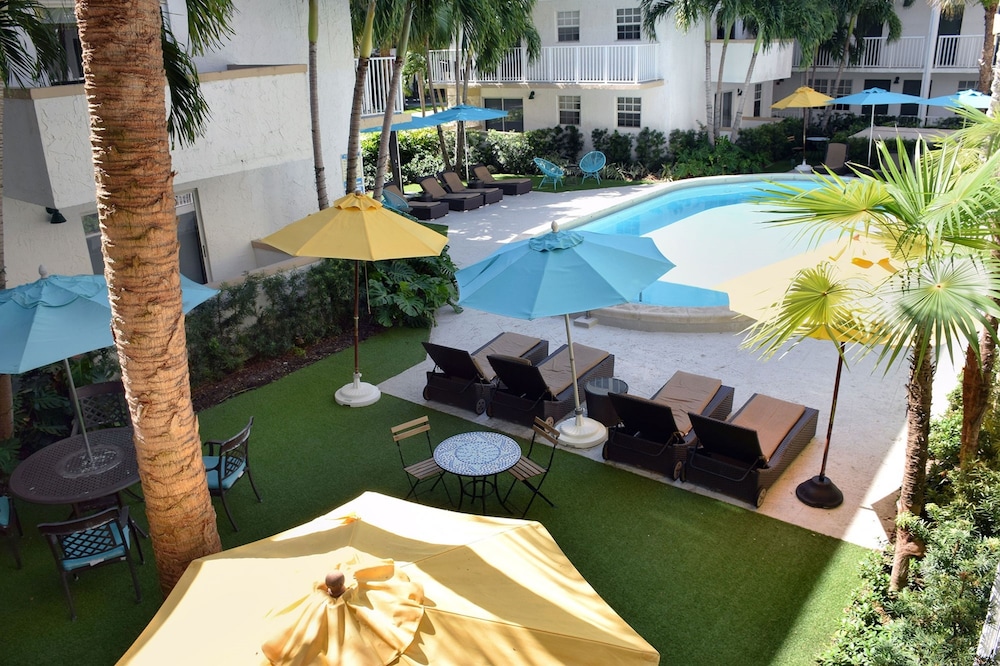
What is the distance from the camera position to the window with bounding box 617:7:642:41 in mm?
29891

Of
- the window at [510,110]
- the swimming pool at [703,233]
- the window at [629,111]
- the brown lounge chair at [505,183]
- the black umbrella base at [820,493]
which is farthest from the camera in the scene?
the window at [510,110]

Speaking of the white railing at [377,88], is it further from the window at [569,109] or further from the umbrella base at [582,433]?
→ the window at [569,109]

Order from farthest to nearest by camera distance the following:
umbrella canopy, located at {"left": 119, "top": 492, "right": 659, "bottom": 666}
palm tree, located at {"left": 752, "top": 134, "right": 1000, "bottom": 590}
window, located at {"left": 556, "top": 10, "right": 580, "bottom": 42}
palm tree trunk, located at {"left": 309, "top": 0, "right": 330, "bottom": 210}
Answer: window, located at {"left": 556, "top": 10, "right": 580, "bottom": 42}, palm tree trunk, located at {"left": 309, "top": 0, "right": 330, "bottom": 210}, palm tree, located at {"left": 752, "top": 134, "right": 1000, "bottom": 590}, umbrella canopy, located at {"left": 119, "top": 492, "right": 659, "bottom": 666}

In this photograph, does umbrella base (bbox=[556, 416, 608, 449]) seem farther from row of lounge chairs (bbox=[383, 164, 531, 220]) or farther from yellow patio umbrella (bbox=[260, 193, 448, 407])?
row of lounge chairs (bbox=[383, 164, 531, 220])

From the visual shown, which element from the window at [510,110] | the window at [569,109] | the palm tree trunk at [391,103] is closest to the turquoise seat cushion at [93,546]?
the palm tree trunk at [391,103]

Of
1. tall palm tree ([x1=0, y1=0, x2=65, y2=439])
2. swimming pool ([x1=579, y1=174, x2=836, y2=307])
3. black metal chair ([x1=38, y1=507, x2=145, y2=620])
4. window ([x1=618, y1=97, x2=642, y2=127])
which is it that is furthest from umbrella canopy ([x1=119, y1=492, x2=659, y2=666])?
window ([x1=618, y1=97, x2=642, y2=127])

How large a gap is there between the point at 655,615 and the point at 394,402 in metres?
5.57

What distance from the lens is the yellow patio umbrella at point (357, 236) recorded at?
10219 mm

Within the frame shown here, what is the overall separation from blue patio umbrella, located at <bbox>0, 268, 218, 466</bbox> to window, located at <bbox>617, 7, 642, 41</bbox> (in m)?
25.8

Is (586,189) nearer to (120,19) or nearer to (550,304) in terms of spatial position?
(550,304)

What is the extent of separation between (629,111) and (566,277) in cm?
2318

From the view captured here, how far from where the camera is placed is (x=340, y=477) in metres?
9.74

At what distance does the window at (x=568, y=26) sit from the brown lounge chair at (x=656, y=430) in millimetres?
24549

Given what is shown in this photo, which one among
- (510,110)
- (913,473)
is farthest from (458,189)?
(913,473)
